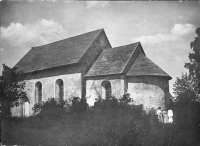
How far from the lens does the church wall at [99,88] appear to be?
53.6 feet

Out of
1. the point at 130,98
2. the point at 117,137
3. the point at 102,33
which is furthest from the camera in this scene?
the point at 102,33

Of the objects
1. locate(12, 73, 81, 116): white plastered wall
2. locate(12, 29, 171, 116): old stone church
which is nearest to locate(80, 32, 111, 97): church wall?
locate(12, 29, 171, 116): old stone church

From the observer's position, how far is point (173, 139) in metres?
10.2

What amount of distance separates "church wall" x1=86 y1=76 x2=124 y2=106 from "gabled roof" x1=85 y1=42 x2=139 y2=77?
0.61 meters

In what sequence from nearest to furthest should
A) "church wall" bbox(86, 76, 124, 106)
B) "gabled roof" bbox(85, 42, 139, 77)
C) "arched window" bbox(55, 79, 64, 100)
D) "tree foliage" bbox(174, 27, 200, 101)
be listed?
"tree foliage" bbox(174, 27, 200, 101), "church wall" bbox(86, 76, 124, 106), "gabled roof" bbox(85, 42, 139, 77), "arched window" bbox(55, 79, 64, 100)

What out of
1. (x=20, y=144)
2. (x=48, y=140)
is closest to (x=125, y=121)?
(x=48, y=140)

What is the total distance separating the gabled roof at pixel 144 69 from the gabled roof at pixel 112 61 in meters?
0.84

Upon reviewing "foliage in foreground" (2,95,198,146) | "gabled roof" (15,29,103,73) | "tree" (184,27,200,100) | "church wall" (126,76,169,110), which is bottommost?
"foliage in foreground" (2,95,198,146)

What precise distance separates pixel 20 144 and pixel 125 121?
17.6ft

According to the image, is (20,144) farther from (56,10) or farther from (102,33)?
(102,33)

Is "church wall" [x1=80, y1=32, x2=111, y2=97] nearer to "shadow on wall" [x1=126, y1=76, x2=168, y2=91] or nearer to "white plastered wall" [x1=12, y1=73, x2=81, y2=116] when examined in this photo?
"white plastered wall" [x1=12, y1=73, x2=81, y2=116]

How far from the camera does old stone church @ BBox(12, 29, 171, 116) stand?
1627 cm

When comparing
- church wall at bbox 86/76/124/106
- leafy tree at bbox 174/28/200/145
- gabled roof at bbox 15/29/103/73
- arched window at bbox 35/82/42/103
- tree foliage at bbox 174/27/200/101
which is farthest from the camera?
arched window at bbox 35/82/42/103

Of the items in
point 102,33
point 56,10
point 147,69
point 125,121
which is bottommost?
point 125,121
